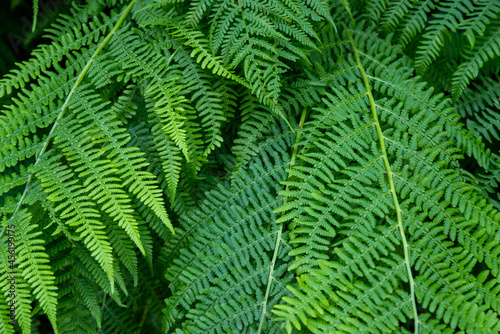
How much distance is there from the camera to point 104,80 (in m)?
1.74

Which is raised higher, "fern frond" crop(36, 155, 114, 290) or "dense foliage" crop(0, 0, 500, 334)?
"dense foliage" crop(0, 0, 500, 334)

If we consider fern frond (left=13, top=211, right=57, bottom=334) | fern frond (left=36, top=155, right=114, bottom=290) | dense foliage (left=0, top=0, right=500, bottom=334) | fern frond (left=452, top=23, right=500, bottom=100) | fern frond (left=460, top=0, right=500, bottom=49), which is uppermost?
fern frond (left=460, top=0, right=500, bottom=49)

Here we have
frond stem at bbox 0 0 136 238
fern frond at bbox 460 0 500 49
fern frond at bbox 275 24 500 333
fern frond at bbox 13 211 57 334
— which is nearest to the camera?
fern frond at bbox 275 24 500 333

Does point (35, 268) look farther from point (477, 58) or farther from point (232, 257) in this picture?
point (477, 58)

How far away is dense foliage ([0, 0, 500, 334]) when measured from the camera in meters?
1.36

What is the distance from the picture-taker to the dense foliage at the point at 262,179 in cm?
136

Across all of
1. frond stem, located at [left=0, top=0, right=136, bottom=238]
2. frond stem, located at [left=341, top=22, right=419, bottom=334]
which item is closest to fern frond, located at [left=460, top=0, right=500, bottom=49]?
frond stem, located at [left=341, top=22, right=419, bottom=334]

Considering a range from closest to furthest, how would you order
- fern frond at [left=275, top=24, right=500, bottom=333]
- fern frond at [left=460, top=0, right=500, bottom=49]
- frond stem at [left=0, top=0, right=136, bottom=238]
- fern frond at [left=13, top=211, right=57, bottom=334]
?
1. fern frond at [left=275, top=24, right=500, bottom=333]
2. fern frond at [left=13, top=211, right=57, bottom=334]
3. frond stem at [left=0, top=0, right=136, bottom=238]
4. fern frond at [left=460, top=0, right=500, bottom=49]

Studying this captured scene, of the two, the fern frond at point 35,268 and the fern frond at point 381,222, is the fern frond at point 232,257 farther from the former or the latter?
the fern frond at point 35,268

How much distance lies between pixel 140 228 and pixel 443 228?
1.22m

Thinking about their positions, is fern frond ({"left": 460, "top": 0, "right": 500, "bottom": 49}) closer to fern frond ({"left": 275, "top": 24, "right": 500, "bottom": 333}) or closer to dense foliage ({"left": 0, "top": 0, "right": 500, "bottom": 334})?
dense foliage ({"left": 0, "top": 0, "right": 500, "bottom": 334})

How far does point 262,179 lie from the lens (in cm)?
167

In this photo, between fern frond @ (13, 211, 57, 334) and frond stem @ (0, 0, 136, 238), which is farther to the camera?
frond stem @ (0, 0, 136, 238)

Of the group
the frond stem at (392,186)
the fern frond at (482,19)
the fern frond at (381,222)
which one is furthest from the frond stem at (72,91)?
the fern frond at (482,19)
